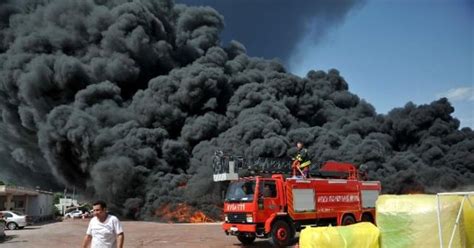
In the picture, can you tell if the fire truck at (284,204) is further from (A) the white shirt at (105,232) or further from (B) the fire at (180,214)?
(B) the fire at (180,214)

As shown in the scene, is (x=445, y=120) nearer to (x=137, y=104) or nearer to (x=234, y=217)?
(x=137, y=104)

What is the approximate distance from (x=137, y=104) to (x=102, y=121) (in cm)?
373

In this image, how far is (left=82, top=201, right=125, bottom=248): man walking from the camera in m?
5.76

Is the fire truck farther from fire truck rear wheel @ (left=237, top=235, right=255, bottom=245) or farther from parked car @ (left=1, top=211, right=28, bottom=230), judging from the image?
parked car @ (left=1, top=211, right=28, bottom=230)

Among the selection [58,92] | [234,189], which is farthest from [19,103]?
[234,189]

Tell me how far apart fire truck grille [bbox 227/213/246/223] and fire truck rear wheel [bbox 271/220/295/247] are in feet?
3.08

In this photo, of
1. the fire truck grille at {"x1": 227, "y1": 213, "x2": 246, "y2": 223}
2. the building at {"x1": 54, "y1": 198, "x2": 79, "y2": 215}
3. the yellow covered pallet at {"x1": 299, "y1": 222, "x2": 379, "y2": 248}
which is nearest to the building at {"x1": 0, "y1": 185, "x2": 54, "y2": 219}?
the building at {"x1": 54, "y1": 198, "x2": 79, "y2": 215}

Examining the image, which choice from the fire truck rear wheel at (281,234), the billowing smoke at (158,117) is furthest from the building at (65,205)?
the fire truck rear wheel at (281,234)

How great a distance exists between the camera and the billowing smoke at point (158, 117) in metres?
34.2

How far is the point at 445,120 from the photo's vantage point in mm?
43562

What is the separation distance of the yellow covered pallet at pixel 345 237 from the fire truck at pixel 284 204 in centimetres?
627

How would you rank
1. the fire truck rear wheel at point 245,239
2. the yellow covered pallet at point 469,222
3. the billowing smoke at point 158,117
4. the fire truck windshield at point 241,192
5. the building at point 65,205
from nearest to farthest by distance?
the yellow covered pallet at point 469,222 < the fire truck windshield at point 241,192 < the fire truck rear wheel at point 245,239 < the billowing smoke at point 158,117 < the building at point 65,205

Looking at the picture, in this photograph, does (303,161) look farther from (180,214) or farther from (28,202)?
(28,202)

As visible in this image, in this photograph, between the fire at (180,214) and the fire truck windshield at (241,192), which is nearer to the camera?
the fire truck windshield at (241,192)
